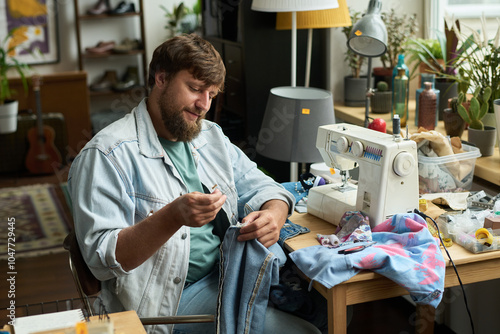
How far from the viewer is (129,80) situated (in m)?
6.88

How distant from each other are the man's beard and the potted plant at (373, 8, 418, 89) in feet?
5.63

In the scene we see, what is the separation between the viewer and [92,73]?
7.05 m

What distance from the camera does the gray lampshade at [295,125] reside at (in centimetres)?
251

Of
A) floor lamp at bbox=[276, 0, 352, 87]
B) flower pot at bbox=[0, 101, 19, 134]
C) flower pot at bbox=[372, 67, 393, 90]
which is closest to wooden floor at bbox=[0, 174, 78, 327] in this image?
flower pot at bbox=[0, 101, 19, 134]

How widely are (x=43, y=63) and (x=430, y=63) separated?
4.90 metres

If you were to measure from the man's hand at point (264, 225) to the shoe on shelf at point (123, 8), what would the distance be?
5171 mm

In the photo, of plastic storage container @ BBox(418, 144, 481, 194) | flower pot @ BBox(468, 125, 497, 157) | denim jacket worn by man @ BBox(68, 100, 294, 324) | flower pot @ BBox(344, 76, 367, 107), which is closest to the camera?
denim jacket worn by man @ BBox(68, 100, 294, 324)

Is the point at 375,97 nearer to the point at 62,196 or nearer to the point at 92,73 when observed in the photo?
the point at 62,196

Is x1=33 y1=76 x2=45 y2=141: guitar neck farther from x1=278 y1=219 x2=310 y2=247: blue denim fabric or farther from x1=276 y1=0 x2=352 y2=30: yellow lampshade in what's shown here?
x1=278 y1=219 x2=310 y2=247: blue denim fabric

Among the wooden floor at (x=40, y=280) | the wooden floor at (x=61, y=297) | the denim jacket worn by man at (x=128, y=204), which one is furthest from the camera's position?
the wooden floor at (x=40, y=280)

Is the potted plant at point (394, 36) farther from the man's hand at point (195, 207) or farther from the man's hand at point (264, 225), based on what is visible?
the man's hand at point (195, 207)

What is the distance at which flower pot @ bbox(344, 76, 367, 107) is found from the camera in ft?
11.6

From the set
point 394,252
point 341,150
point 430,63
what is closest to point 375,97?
point 430,63

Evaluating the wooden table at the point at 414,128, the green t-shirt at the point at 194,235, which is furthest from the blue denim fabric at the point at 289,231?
the wooden table at the point at 414,128
